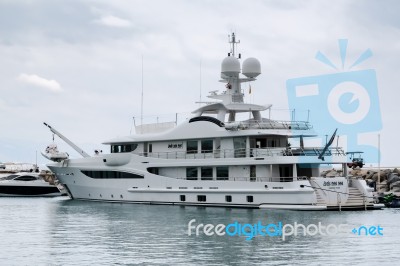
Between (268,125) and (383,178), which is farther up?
(268,125)

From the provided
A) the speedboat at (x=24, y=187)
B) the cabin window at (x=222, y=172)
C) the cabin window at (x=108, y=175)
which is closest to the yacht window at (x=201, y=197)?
the cabin window at (x=222, y=172)

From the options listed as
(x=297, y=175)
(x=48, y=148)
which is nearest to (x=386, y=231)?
(x=297, y=175)

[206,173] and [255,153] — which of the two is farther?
[206,173]

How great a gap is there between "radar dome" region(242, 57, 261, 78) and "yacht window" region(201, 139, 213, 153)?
6.32 m

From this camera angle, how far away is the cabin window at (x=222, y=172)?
45500mm

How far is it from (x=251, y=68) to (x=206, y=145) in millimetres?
6960

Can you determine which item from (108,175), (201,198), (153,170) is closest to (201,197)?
(201,198)

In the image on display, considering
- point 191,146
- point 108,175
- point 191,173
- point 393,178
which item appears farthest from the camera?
point 393,178

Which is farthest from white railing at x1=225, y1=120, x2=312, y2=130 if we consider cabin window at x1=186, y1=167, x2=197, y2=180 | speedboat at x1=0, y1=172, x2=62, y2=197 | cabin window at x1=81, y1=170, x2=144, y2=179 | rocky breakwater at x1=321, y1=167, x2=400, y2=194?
speedboat at x1=0, y1=172, x2=62, y2=197

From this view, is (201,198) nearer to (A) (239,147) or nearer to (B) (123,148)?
(A) (239,147)

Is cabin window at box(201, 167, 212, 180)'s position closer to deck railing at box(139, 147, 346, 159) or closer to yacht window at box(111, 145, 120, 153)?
deck railing at box(139, 147, 346, 159)

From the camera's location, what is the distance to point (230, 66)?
49781 millimetres

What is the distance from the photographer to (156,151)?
50.1m

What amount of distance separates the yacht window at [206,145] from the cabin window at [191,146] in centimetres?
60
